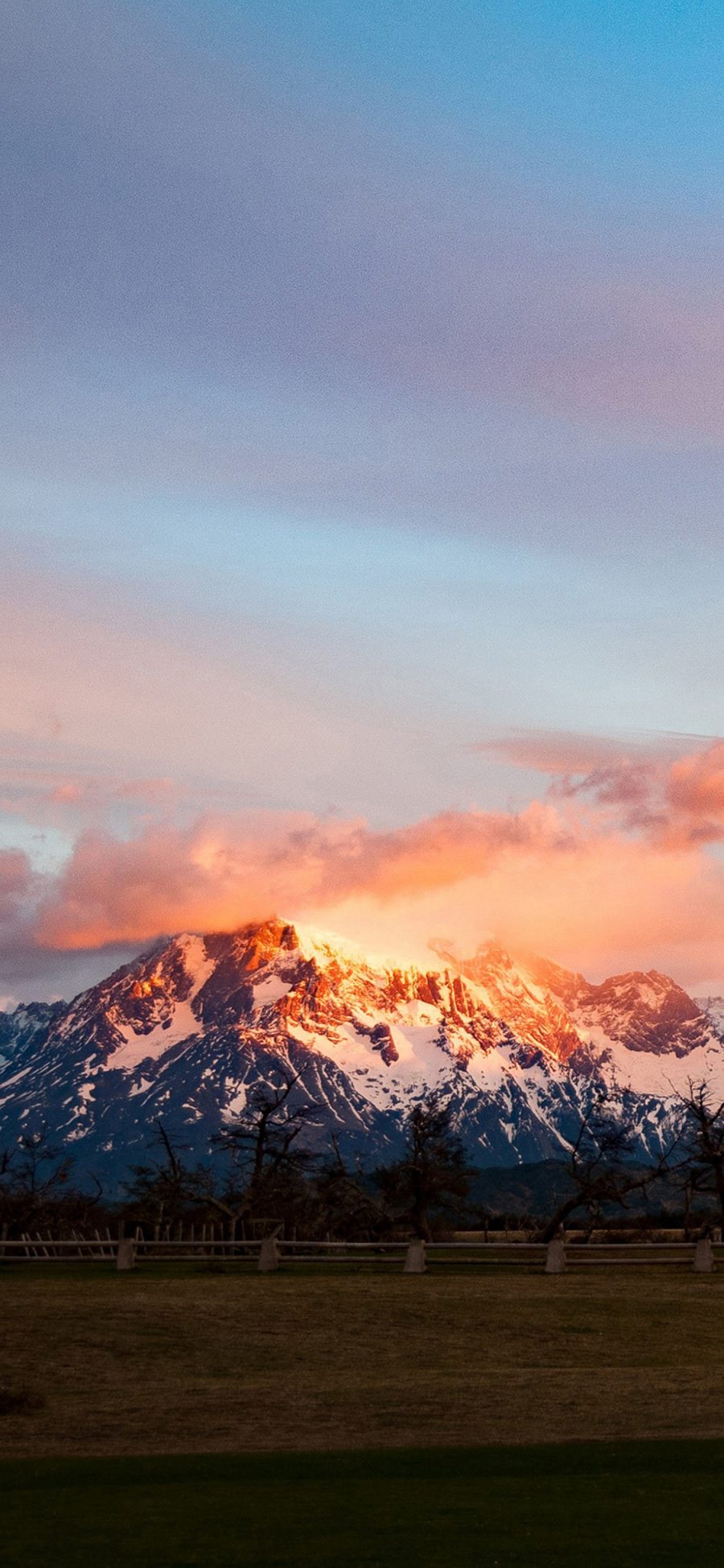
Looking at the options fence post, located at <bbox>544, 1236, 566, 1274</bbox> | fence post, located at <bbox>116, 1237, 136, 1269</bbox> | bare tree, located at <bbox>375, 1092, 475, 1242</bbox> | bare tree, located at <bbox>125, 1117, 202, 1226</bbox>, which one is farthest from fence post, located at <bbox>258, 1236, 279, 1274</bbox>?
bare tree, located at <bbox>125, 1117, 202, 1226</bbox>

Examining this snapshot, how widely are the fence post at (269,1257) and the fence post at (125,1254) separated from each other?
3860 millimetres

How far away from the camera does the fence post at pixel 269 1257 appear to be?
49.4 m

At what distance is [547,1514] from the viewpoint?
17.3 metres

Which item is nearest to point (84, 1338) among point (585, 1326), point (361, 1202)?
point (585, 1326)

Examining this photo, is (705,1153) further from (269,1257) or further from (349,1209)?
(269,1257)

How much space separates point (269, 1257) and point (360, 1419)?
75.3 feet

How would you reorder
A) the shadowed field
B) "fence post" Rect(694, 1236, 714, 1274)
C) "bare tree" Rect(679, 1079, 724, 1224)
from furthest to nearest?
"bare tree" Rect(679, 1079, 724, 1224), "fence post" Rect(694, 1236, 714, 1274), the shadowed field

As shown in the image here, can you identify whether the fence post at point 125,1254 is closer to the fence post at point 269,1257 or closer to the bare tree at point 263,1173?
the fence post at point 269,1257

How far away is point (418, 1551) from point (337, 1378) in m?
17.4

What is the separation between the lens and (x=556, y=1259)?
50.3m

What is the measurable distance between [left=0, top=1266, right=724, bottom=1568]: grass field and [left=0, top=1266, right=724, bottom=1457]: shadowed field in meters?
0.09

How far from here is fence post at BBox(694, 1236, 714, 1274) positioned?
53031mm

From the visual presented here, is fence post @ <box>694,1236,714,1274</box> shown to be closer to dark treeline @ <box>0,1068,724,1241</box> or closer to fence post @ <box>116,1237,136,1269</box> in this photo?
dark treeline @ <box>0,1068,724,1241</box>

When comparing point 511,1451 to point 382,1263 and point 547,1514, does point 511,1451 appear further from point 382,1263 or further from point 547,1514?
point 382,1263
